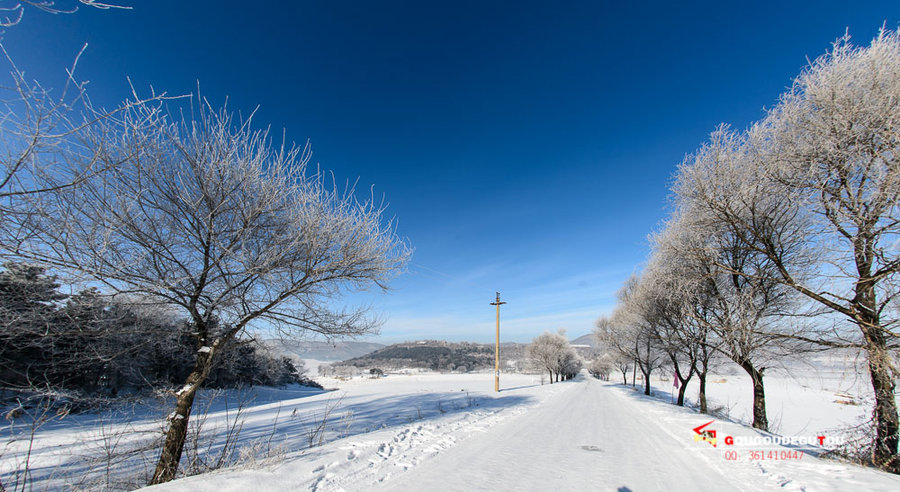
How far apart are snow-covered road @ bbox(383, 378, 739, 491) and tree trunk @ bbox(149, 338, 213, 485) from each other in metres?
3.16

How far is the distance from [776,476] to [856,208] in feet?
15.2

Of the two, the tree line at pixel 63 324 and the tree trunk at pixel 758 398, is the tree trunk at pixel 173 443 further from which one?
the tree trunk at pixel 758 398

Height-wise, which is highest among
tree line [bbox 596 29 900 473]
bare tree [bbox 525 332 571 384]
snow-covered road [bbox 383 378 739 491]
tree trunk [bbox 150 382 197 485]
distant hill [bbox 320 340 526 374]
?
tree line [bbox 596 29 900 473]

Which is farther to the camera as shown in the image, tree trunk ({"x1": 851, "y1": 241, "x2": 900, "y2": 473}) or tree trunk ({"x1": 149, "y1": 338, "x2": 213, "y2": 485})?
tree trunk ({"x1": 851, "y1": 241, "x2": 900, "y2": 473})

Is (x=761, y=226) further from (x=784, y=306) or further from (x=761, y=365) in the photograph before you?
(x=761, y=365)

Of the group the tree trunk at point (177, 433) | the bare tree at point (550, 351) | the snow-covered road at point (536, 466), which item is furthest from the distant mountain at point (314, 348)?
the bare tree at point (550, 351)

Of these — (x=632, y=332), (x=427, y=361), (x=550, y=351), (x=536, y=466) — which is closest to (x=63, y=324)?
(x=536, y=466)

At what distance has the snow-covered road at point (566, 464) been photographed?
477cm

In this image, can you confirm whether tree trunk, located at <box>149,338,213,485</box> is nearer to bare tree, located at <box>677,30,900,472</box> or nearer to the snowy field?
the snowy field

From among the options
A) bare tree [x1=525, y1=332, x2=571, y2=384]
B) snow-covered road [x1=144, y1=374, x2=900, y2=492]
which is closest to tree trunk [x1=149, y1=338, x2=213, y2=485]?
snow-covered road [x1=144, y1=374, x2=900, y2=492]

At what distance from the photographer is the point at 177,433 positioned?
4918mm

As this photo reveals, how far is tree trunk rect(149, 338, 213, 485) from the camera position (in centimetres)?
475

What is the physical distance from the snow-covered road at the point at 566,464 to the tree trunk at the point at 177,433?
10.4ft

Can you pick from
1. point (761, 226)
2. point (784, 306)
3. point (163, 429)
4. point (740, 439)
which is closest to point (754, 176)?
point (761, 226)
